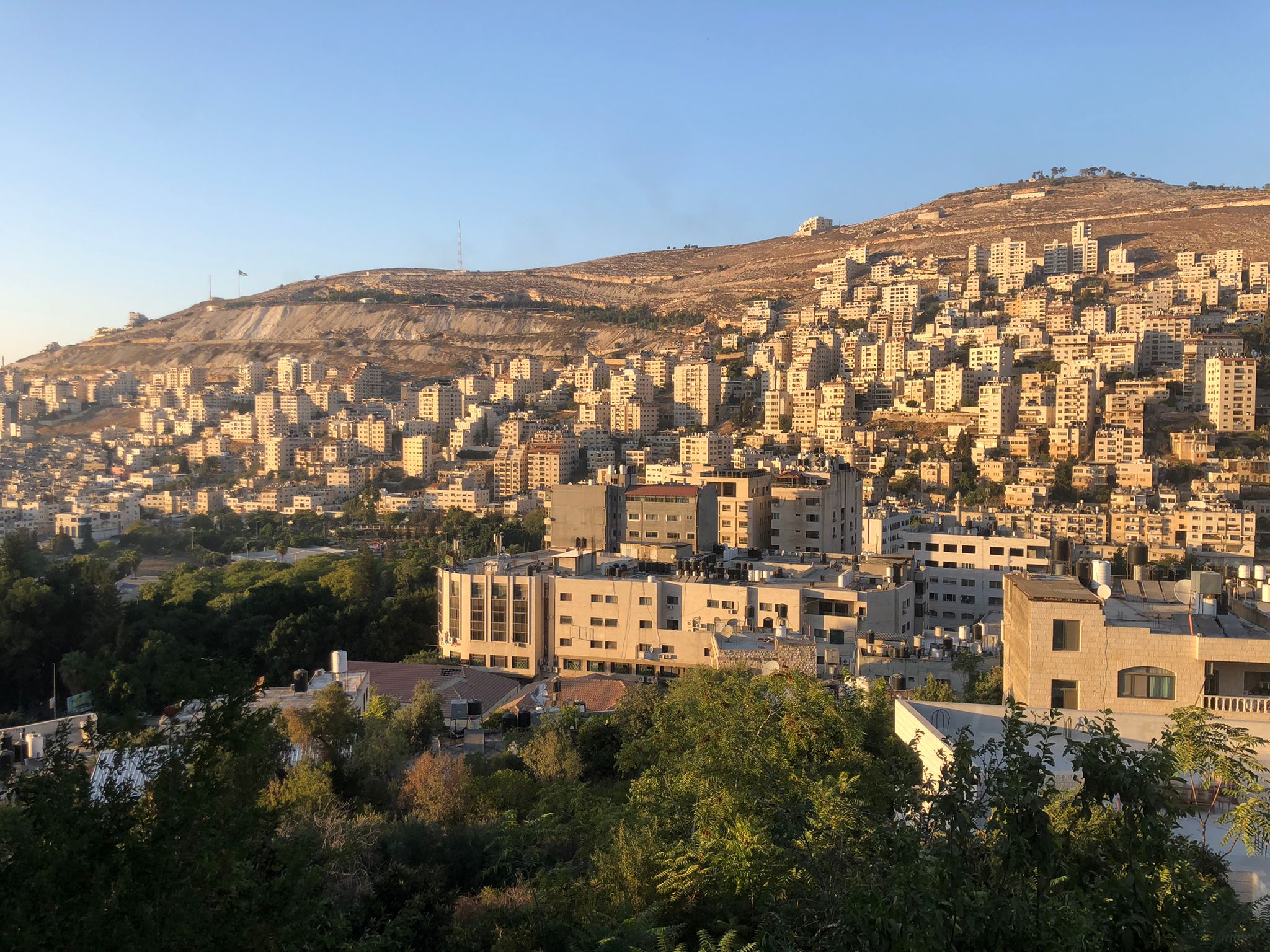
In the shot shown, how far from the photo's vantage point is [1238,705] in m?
6.13

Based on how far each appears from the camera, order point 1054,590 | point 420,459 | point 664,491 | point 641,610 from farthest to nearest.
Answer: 1. point 420,459
2. point 664,491
3. point 641,610
4. point 1054,590

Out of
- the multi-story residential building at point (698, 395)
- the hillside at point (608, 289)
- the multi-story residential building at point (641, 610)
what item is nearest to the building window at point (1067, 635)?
the multi-story residential building at point (641, 610)

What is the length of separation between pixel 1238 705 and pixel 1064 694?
0.86m

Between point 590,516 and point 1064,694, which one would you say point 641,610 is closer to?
point 590,516

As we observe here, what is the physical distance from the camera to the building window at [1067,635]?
6.47 m

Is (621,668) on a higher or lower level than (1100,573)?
lower

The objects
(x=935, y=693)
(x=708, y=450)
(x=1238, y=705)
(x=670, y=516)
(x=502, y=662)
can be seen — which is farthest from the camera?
(x=708, y=450)

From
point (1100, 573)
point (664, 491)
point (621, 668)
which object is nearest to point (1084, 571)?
point (1100, 573)

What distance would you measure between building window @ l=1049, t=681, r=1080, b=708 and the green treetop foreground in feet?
2.86

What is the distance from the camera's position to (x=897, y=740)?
693cm

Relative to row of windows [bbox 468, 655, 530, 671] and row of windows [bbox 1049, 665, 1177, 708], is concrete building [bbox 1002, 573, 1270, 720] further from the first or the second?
row of windows [bbox 468, 655, 530, 671]

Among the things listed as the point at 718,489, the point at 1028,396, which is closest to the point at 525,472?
the point at 1028,396

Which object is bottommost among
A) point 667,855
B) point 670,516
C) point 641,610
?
point 641,610

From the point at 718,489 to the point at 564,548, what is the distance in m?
3.45
